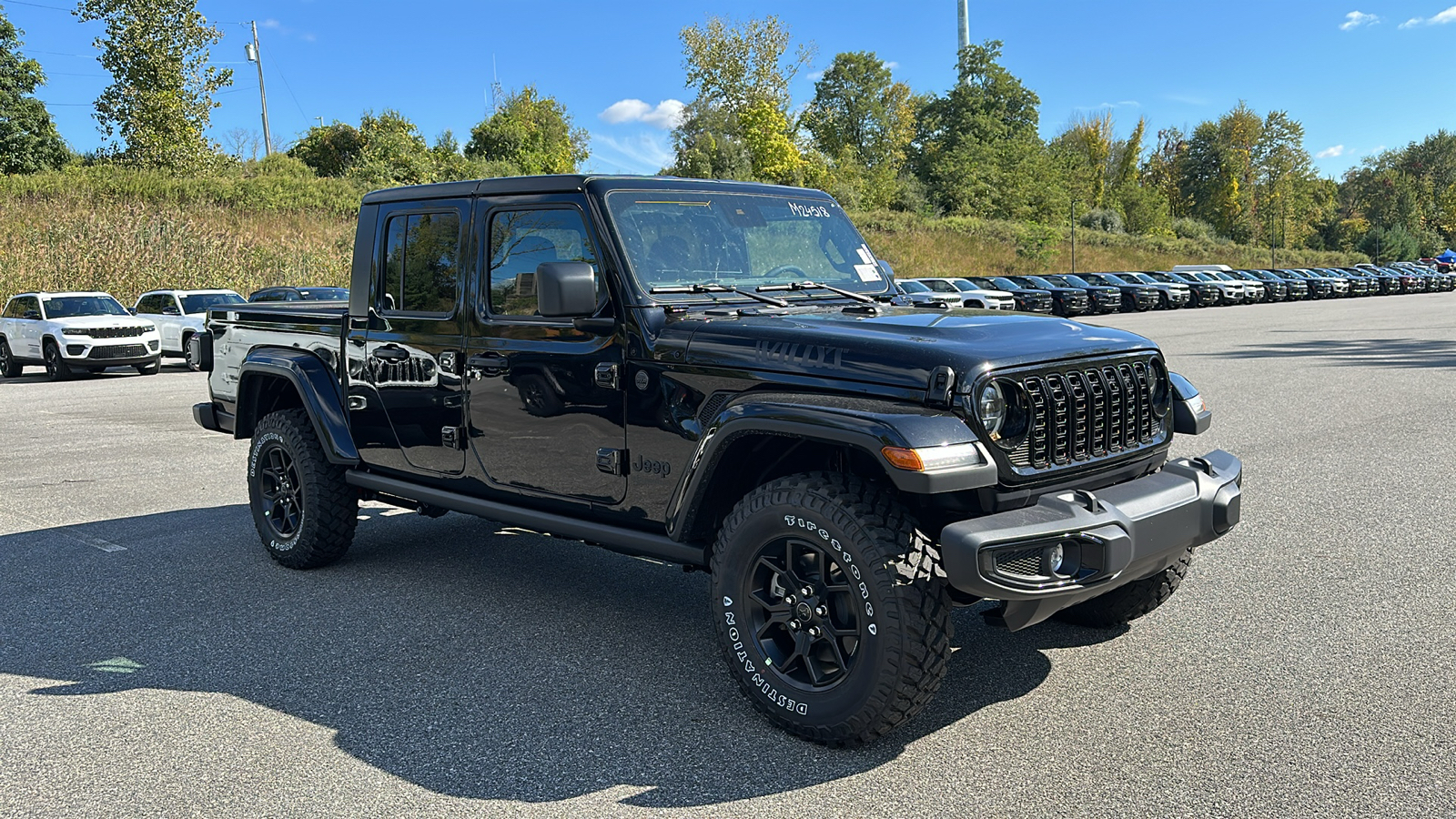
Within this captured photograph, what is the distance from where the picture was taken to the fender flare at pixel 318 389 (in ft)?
18.6

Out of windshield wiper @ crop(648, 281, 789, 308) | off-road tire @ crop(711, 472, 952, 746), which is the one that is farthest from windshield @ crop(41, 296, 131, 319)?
off-road tire @ crop(711, 472, 952, 746)

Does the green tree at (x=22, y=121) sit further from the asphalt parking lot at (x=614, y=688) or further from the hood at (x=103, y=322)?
the asphalt parking lot at (x=614, y=688)

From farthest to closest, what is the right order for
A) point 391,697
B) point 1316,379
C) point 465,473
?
point 1316,379, point 465,473, point 391,697

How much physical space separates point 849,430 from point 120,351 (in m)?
19.9

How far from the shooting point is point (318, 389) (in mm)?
5785

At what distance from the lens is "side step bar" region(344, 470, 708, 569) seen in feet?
13.8

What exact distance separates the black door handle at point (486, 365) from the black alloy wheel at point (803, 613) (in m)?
Result: 1.59

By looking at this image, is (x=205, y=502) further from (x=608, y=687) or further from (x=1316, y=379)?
(x=1316, y=379)

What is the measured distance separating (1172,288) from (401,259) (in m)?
40.3

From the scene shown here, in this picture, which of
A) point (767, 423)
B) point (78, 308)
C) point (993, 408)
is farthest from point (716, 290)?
point (78, 308)

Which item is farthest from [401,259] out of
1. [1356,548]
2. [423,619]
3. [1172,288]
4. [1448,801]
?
[1172,288]

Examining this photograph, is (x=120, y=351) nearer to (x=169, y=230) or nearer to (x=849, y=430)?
(x=169, y=230)

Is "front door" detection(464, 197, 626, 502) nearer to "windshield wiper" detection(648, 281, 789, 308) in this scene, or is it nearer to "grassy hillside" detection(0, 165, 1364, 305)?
"windshield wiper" detection(648, 281, 789, 308)

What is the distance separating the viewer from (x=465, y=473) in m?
5.07
